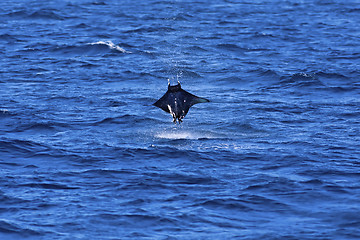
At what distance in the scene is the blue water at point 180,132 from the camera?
15844mm

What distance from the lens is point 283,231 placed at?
1517cm

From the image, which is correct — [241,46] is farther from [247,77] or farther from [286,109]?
[286,109]

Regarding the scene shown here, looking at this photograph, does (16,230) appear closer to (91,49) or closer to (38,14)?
(91,49)

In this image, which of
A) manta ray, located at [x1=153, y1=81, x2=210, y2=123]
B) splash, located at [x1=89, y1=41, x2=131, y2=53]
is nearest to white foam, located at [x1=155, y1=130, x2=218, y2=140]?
manta ray, located at [x1=153, y1=81, x2=210, y2=123]

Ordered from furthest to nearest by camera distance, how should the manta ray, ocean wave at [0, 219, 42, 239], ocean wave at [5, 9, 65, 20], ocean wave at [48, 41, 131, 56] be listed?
ocean wave at [5, 9, 65, 20] → ocean wave at [48, 41, 131, 56] → the manta ray → ocean wave at [0, 219, 42, 239]

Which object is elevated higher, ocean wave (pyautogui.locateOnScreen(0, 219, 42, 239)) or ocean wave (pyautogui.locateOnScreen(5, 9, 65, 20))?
ocean wave (pyautogui.locateOnScreen(5, 9, 65, 20))

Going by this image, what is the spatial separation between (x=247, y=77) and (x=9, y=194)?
17165 mm

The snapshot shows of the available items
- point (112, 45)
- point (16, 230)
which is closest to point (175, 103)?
point (16, 230)

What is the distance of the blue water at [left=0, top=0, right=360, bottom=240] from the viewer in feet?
52.0

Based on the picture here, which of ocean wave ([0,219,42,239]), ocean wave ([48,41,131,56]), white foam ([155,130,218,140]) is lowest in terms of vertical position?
ocean wave ([0,219,42,239])

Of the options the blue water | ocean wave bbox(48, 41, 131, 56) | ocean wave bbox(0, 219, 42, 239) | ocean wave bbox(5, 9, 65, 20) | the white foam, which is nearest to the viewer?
ocean wave bbox(0, 219, 42, 239)

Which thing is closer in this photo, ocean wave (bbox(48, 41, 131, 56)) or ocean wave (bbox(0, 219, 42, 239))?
ocean wave (bbox(0, 219, 42, 239))

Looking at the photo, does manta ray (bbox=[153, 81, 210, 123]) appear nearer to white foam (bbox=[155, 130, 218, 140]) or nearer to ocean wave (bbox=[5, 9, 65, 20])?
white foam (bbox=[155, 130, 218, 140])

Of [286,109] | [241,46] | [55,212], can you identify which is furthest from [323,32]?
[55,212]
